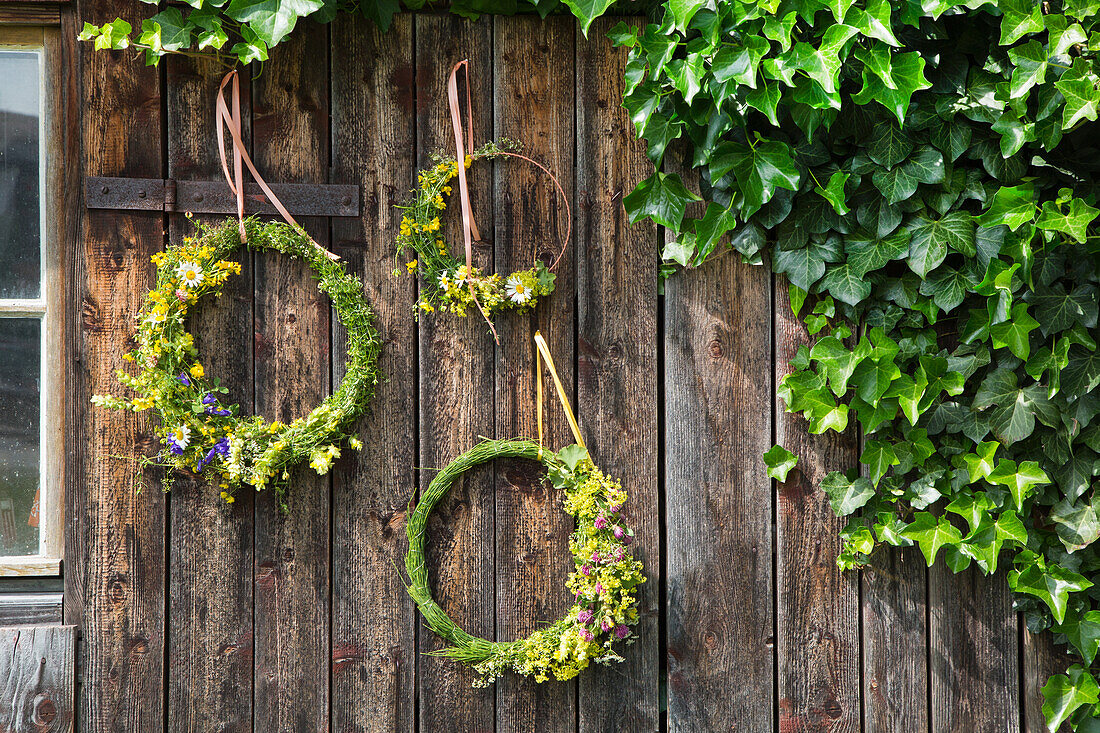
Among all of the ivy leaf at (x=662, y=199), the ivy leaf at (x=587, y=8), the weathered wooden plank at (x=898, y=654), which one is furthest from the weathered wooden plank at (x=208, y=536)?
the weathered wooden plank at (x=898, y=654)

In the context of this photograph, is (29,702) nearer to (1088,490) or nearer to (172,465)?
(172,465)

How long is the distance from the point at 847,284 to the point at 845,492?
0.50m

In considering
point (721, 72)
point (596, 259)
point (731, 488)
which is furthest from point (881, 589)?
point (721, 72)

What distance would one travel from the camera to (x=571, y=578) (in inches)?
69.9

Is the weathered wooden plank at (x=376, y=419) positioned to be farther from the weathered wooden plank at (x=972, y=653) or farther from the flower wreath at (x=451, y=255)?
the weathered wooden plank at (x=972, y=653)

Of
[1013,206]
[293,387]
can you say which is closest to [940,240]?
[1013,206]

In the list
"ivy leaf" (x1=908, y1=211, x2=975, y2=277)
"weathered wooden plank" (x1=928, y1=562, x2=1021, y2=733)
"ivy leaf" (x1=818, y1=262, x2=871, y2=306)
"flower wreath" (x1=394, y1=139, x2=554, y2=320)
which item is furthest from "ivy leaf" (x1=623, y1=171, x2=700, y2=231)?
"weathered wooden plank" (x1=928, y1=562, x2=1021, y2=733)

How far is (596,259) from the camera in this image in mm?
1865

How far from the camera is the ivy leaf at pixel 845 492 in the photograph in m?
1.82

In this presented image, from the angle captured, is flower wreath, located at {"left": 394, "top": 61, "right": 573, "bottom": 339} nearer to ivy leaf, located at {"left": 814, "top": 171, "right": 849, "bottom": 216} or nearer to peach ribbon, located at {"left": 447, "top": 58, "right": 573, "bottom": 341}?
peach ribbon, located at {"left": 447, "top": 58, "right": 573, "bottom": 341}

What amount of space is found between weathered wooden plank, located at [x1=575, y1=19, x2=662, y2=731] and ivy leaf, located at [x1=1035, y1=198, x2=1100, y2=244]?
87 centimetres

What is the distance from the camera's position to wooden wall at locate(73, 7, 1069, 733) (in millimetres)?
1766

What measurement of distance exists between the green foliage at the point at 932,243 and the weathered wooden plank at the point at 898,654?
0.30ft

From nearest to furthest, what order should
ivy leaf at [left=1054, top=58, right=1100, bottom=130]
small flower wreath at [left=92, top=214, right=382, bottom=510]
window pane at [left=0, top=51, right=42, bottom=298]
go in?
ivy leaf at [left=1054, top=58, right=1100, bottom=130]
small flower wreath at [left=92, top=214, right=382, bottom=510]
window pane at [left=0, top=51, right=42, bottom=298]
